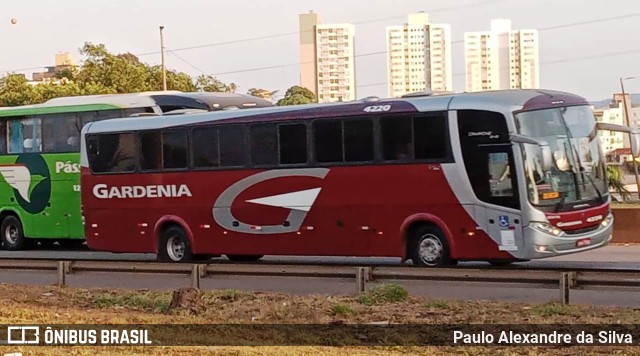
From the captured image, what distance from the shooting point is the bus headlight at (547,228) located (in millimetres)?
20406

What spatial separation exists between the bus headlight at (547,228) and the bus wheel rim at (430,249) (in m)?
1.86

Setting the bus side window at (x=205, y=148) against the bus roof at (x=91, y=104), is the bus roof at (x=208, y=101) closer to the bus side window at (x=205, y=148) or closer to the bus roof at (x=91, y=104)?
the bus roof at (x=91, y=104)

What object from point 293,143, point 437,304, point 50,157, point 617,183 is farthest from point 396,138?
point 617,183

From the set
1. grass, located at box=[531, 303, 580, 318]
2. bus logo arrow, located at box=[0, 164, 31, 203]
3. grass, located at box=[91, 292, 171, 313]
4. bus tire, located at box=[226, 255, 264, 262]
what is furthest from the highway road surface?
bus logo arrow, located at box=[0, 164, 31, 203]

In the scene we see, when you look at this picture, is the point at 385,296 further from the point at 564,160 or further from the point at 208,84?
the point at 208,84

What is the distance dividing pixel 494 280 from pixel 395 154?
5.51m

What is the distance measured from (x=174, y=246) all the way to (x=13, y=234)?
8.61 meters

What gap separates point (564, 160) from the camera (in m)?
20.8

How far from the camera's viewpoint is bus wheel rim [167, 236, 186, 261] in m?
25.7

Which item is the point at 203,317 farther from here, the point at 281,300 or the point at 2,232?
the point at 2,232

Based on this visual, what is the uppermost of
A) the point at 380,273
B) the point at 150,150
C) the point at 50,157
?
the point at 150,150

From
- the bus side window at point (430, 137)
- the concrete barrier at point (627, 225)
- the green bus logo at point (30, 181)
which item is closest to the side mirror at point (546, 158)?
the bus side window at point (430, 137)

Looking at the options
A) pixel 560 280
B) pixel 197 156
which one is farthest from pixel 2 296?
pixel 560 280

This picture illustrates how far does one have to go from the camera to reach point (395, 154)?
22.2 meters
